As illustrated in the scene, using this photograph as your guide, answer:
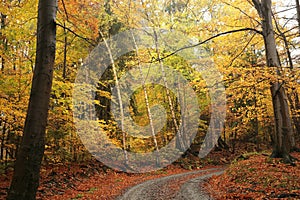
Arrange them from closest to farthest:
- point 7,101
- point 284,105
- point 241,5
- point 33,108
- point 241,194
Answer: point 33,108 < point 241,194 < point 7,101 < point 284,105 < point 241,5

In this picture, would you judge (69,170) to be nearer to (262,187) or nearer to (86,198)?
(86,198)

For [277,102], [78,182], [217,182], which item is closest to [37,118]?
[217,182]

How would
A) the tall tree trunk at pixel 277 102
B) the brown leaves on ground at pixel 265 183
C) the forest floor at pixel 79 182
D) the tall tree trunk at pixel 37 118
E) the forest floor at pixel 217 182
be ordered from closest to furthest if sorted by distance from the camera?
1. the tall tree trunk at pixel 37 118
2. the brown leaves on ground at pixel 265 183
3. the forest floor at pixel 217 182
4. the forest floor at pixel 79 182
5. the tall tree trunk at pixel 277 102

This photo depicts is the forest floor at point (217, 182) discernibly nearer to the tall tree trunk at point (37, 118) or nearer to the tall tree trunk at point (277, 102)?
the tall tree trunk at point (277, 102)

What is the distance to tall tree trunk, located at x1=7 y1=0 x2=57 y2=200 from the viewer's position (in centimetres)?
416

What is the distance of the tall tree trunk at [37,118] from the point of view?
416 centimetres

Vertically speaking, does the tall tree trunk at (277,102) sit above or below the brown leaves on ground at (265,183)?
above

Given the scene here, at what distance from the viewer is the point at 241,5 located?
14.8m

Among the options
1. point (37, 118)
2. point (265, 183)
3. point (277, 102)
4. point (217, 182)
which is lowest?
point (217, 182)

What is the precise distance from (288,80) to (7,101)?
32.8 feet

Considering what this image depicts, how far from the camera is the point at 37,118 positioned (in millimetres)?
4316

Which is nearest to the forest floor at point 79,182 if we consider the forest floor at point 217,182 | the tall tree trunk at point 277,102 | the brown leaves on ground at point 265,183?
the forest floor at point 217,182

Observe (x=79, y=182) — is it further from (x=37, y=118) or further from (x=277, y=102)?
(x=277, y=102)

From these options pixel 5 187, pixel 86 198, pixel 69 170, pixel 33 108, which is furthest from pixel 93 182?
pixel 33 108
